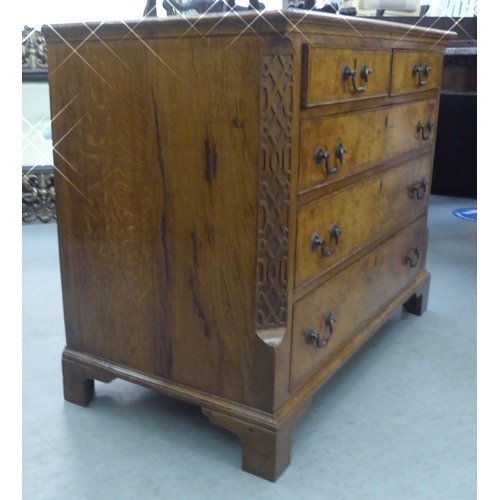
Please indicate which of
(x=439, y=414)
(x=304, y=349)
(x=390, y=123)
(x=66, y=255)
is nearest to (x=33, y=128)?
(x=66, y=255)

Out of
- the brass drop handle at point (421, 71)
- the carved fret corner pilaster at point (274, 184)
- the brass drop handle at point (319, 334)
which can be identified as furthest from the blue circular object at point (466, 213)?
the carved fret corner pilaster at point (274, 184)

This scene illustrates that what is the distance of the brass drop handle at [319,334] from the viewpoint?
4.14ft

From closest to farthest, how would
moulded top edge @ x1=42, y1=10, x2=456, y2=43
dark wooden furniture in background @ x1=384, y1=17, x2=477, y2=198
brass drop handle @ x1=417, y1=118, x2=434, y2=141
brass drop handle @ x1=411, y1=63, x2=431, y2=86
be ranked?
moulded top edge @ x1=42, y1=10, x2=456, y2=43 → brass drop handle @ x1=411, y1=63, x2=431, y2=86 → brass drop handle @ x1=417, y1=118, x2=434, y2=141 → dark wooden furniture in background @ x1=384, y1=17, x2=477, y2=198

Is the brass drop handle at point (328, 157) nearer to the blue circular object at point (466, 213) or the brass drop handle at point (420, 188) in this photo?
the brass drop handle at point (420, 188)

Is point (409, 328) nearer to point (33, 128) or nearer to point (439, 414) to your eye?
point (439, 414)

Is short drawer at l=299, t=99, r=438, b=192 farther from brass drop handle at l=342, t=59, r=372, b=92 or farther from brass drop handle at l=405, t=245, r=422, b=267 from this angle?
brass drop handle at l=405, t=245, r=422, b=267

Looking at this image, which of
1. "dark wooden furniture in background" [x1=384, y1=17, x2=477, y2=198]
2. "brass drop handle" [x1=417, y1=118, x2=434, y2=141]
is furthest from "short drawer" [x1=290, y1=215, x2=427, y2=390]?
"dark wooden furniture in background" [x1=384, y1=17, x2=477, y2=198]

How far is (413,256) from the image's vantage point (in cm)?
187

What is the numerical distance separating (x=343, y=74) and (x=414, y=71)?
498mm

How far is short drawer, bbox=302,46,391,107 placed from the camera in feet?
3.50

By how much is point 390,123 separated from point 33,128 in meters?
1.74

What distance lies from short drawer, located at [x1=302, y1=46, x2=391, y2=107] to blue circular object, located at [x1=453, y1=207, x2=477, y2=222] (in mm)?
1927

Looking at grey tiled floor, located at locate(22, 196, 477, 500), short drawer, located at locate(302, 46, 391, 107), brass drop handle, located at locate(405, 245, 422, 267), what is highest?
short drawer, located at locate(302, 46, 391, 107)

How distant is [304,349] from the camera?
4.11ft
